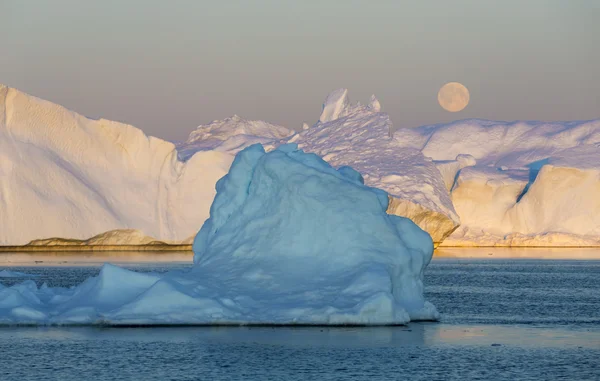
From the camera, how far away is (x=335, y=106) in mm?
79875

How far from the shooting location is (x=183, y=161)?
60.3 metres

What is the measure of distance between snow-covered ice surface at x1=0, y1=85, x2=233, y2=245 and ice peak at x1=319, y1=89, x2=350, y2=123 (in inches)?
868

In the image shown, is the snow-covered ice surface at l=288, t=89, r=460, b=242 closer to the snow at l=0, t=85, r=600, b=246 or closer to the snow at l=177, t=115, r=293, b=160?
the snow at l=0, t=85, r=600, b=246

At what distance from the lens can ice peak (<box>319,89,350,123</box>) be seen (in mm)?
79562

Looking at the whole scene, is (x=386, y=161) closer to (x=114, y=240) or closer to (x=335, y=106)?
(x=335, y=106)

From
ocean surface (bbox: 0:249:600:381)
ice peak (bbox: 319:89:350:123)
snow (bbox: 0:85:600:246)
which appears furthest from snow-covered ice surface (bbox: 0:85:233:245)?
ocean surface (bbox: 0:249:600:381)

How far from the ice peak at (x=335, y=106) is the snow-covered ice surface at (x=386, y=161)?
46cm

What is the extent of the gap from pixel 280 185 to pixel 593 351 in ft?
29.1

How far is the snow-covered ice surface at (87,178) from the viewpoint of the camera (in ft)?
169

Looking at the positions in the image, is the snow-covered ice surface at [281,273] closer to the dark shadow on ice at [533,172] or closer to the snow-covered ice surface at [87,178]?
the snow-covered ice surface at [87,178]

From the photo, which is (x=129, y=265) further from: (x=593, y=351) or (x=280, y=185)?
(x=593, y=351)

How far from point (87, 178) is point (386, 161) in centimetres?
2217

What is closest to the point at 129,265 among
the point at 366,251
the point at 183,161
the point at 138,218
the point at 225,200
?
the point at 138,218

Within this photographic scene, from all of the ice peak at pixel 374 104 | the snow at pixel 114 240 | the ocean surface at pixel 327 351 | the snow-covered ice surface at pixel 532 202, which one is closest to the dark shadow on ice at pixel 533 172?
the snow-covered ice surface at pixel 532 202
